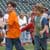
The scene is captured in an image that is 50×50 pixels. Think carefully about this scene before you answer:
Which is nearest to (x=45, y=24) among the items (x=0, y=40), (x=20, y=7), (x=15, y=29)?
(x=15, y=29)

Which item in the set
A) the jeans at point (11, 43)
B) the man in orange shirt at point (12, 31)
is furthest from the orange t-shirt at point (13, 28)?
the jeans at point (11, 43)

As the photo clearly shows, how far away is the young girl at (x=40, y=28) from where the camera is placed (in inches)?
333

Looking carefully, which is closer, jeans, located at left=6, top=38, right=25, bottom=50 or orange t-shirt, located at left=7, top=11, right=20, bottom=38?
orange t-shirt, located at left=7, top=11, right=20, bottom=38

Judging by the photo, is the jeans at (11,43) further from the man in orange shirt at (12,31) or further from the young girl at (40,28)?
the young girl at (40,28)

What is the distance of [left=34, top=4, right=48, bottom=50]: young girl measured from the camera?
8.45m

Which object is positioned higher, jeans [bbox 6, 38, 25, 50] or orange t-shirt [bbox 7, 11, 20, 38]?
orange t-shirt [bbox 7, 11, 20, 38]

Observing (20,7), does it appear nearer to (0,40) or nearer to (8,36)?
(0,40)

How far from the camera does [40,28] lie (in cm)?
859

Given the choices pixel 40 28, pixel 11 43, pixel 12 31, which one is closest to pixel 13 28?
pixel 12 31

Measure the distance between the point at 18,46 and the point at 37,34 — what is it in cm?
66

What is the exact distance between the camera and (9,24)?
28.0 ft

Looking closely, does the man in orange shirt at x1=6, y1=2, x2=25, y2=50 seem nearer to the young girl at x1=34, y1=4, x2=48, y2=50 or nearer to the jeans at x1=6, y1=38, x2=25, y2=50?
the jeans at x1=6, y1=38, x2=25, y2=50

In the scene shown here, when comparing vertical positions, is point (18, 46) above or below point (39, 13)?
below

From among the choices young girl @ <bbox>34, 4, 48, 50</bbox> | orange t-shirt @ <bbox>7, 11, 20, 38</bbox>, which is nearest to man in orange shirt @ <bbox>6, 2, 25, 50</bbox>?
orange t-shirt @ <bbox>7, 11, 20, 38</bbox>
